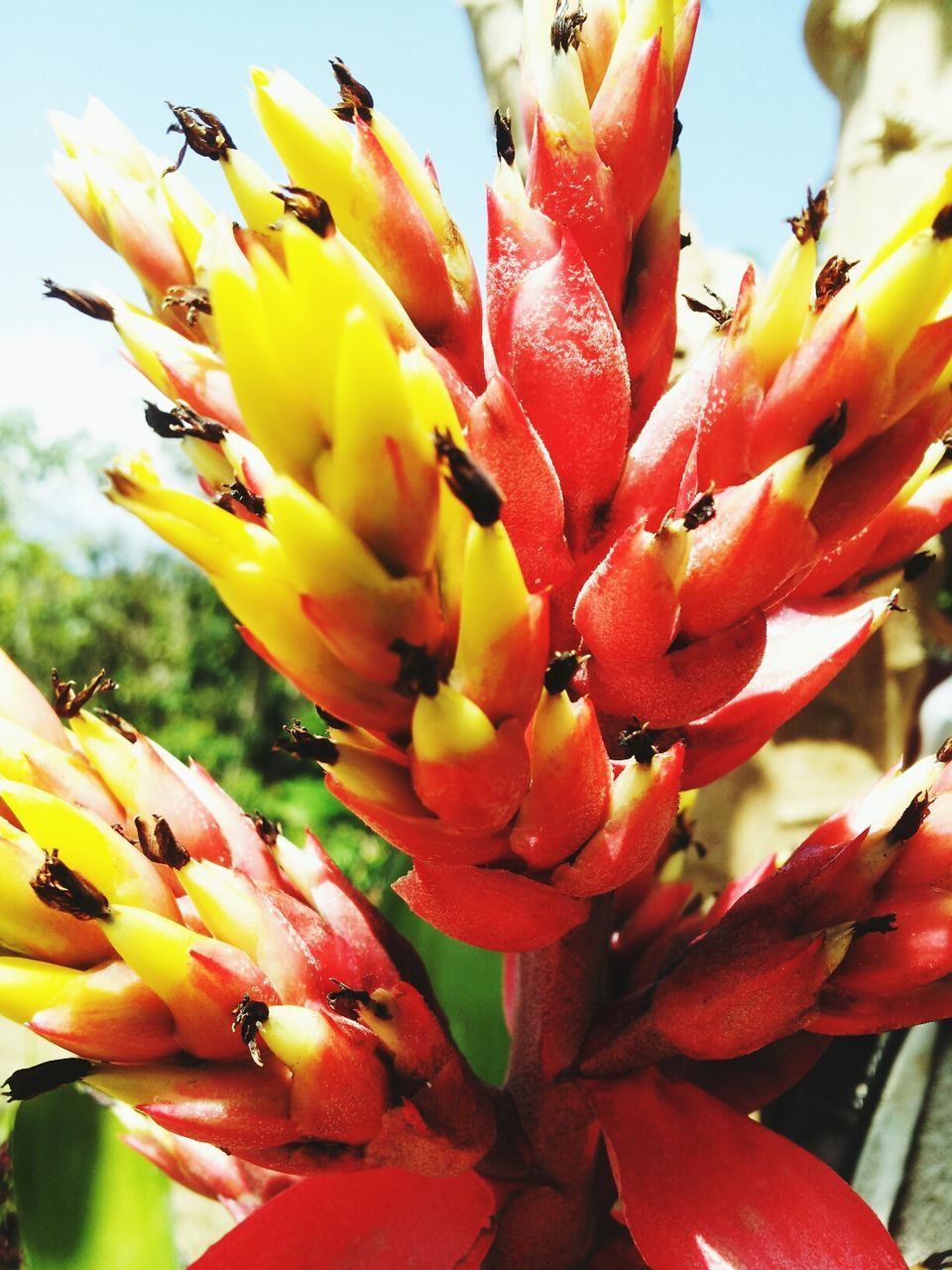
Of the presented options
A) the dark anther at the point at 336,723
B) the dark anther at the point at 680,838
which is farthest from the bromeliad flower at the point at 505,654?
the dark anther at the point at 680,838

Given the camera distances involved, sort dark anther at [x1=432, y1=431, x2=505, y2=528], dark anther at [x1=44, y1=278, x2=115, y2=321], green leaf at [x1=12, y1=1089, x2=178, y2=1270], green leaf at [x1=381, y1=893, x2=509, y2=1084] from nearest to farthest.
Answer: dark anther at [x1=432, y1=431, x2=505, y2=528]
dark anther at [x1=44, y1=278, x2=115, y2=321]
green leaf at [x1=12, y1=1089, x2=178, y2=1270]
green leaf at [x1=381, y1=893, x2=509, y2=1084]

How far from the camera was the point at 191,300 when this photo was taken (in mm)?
452

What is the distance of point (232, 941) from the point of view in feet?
1.32

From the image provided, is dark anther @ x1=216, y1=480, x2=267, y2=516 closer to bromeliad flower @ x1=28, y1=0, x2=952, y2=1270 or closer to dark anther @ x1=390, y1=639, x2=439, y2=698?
bromeliad flower @ x1=28, y1=0, x2=952, y2=1270

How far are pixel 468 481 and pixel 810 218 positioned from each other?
0.64 ft

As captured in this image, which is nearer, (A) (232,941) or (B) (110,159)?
(A) (232,941)

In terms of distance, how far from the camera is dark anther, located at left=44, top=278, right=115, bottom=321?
0.49 meters

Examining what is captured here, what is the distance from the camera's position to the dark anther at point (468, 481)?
29 centimetres

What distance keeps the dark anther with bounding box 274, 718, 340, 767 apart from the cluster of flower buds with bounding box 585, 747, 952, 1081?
207 mm

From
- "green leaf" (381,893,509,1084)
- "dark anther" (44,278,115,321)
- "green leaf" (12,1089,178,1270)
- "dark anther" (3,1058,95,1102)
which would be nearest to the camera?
"dark anther" (3,1058,95,1102)

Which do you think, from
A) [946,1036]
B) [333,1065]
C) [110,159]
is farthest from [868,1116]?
[110,159]

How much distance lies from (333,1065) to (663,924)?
33 centimetres

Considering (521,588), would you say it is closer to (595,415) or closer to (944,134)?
(595,415)

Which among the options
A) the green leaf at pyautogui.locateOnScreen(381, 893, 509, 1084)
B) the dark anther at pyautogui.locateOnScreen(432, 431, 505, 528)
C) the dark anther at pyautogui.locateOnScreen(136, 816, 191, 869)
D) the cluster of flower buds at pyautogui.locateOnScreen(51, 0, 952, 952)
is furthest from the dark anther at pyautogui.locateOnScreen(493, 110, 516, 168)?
the green leaf at pyautogui.locateOnScreen(381, 893, 509, 1084)
